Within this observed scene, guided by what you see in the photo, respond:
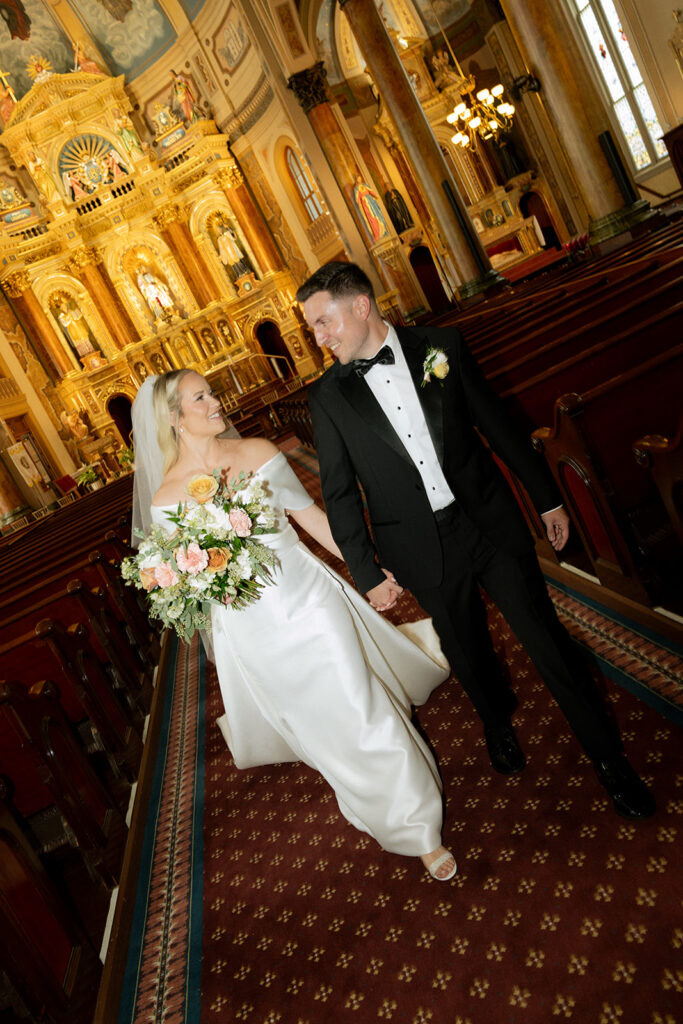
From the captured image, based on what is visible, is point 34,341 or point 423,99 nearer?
point 423,99

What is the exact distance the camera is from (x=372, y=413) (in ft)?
6.64

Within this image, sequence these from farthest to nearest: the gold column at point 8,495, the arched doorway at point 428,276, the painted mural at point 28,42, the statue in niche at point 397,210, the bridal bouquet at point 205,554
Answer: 1. the painted mural at point 28,42
2. the gold column at point 8,495
3. the arched doorway at point 428,276
4. the statue in niche at point 397,210
5. the bridal bouquet at point 205,554

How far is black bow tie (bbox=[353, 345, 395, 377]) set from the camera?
198cm

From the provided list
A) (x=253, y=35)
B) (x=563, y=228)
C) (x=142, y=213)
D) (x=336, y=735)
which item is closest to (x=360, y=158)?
(x=253, y=35)

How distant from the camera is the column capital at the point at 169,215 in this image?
78.9 ft

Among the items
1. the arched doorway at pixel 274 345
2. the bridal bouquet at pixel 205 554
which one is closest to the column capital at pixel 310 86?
the arched doorway at pixel 274 345

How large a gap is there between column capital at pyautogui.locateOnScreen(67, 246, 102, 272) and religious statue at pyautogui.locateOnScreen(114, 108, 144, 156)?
376 centimetres

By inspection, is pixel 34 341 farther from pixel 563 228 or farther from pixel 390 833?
pixel 390 833

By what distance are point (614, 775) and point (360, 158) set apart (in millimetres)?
18679

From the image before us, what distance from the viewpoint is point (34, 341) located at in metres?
24.1

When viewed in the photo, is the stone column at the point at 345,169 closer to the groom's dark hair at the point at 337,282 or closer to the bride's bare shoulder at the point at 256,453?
the bride's bare shoulder at the point at 256,453

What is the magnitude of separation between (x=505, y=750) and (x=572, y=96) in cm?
841

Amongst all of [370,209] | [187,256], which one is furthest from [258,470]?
[187,256]

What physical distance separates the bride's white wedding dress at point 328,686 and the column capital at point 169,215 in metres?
24.4
